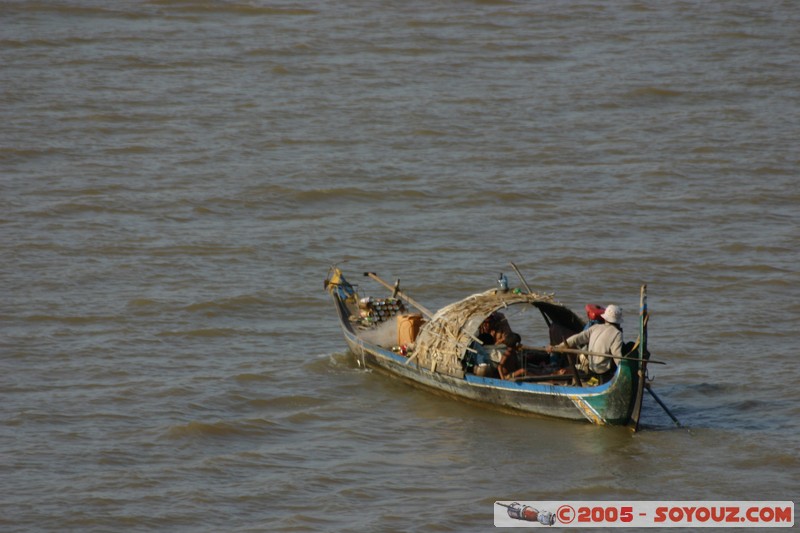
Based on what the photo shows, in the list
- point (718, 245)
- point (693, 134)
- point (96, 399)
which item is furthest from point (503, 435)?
point (693, 134)

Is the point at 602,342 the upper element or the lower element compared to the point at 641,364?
upper

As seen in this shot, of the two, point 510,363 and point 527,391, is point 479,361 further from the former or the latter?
point 527,391

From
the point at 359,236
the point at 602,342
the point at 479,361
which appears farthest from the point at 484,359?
the point at 359,236

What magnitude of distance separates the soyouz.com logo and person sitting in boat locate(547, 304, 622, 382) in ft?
4.96

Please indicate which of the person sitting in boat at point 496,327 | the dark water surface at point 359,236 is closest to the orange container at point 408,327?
the dark water surface at point 359,236

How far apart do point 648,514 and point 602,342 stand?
1712mm

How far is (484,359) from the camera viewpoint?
1148cm

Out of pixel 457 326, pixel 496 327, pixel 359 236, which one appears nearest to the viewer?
pixel 457 326

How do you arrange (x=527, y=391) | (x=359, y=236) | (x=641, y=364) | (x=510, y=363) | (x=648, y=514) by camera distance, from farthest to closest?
(x=359, y=236) → (x=510, y=363) → (x=527, y=391) → (x=641, y=364) → (x=648, y=514)

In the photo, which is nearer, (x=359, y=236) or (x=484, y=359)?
(x=484, y=359)

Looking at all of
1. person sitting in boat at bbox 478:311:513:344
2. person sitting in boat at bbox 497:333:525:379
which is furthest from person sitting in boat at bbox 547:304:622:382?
person sitting in boat at bbox 478:311:513:344

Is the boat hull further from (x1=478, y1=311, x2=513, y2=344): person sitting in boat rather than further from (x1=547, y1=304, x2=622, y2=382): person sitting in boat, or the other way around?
(x1=478, y1=311, x2=513, y2=344): person sitting in boat

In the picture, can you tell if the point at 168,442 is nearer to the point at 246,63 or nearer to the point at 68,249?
the point at 68,249

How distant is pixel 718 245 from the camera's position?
1579cm
